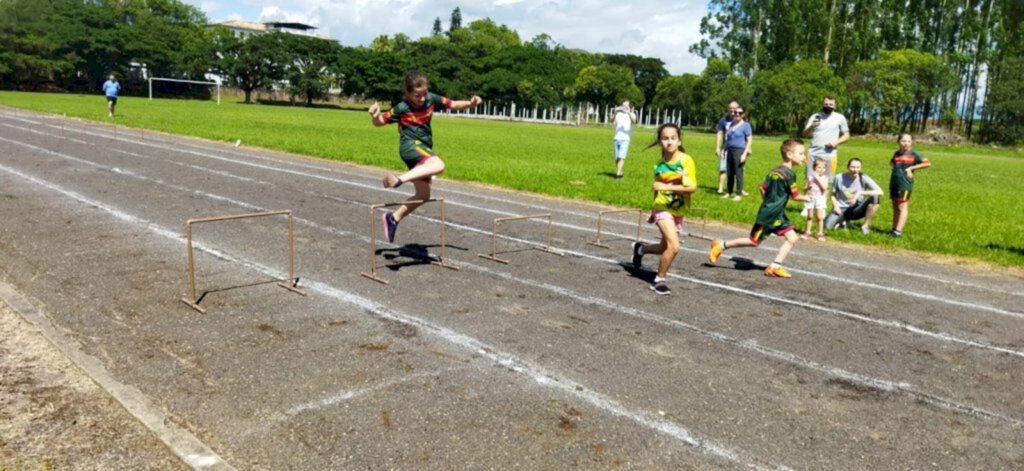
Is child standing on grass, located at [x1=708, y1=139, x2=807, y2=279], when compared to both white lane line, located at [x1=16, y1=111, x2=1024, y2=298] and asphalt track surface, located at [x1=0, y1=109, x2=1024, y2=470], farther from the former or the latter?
white lane line, located at [x1=16, y1=111, x2=1024, y2=298]

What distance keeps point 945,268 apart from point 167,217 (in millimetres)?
11431

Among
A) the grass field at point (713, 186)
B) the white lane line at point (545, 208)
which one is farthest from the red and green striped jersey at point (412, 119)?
the grass field at point (713, 186)

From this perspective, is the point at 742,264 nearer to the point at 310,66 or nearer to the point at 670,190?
the point at 670,190

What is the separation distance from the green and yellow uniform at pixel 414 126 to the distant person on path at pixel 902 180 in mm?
8300

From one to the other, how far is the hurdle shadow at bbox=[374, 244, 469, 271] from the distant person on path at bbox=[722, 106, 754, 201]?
8.41 metres

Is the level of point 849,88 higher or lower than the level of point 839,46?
lower

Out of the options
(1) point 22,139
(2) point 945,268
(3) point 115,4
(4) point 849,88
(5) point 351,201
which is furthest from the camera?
(3) point 115,4

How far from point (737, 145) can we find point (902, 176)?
4.03 m

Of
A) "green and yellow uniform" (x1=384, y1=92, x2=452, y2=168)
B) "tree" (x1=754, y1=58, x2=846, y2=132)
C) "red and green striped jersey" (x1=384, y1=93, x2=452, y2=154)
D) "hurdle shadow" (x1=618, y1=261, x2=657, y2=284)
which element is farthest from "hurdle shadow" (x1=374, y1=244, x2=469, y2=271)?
"tree" (x1=754, y1=58, x2=846, y2=132)

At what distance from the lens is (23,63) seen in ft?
273

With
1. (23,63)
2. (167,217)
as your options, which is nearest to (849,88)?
(167,217)

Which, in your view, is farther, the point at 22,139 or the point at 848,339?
the point at 22,139

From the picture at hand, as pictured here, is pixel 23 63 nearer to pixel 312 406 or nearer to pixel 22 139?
pixel 22 139

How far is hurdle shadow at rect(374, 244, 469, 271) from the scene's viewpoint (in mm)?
8734
